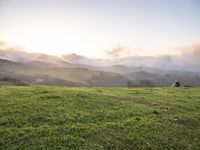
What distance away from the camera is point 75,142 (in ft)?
55.2

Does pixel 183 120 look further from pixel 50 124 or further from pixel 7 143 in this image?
pixel 7 143

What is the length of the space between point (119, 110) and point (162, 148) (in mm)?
8703

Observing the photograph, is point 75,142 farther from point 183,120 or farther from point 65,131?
point 183,120

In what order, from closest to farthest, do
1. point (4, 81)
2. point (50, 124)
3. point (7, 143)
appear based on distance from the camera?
point (7, 143) → point (50, 124) → point (4, 81)

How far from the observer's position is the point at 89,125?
20.3 m

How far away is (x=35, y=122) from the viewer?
2036 cm

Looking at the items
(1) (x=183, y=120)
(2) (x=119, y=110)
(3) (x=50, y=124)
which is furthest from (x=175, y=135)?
(3) (x=50, y=124)

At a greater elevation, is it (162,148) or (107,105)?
(107,105)

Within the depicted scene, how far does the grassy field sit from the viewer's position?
17.0m

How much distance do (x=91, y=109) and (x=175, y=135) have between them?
8294mm

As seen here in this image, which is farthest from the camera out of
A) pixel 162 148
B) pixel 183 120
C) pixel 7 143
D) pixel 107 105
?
pixel 107 105

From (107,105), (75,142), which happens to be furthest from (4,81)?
(75,142)

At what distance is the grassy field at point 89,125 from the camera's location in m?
17.0

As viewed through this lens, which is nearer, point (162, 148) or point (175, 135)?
point (162, 148)
